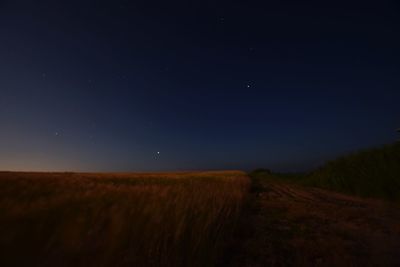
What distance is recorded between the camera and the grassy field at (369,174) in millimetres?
9148

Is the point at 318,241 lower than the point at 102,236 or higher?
lower

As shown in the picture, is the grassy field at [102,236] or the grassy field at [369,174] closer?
the grassy field at [102,236]

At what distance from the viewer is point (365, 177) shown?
10727 millimetres

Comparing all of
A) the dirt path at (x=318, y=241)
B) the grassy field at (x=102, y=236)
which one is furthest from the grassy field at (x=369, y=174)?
the grassy field at (x=102, y=236)

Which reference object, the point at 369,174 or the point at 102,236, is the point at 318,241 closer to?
the point at 102,236

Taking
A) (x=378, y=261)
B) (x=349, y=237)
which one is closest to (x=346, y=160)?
(x=349, y=237)

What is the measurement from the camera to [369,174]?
34.7ft

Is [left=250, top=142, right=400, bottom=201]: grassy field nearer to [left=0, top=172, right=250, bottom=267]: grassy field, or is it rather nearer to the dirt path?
the dirt path

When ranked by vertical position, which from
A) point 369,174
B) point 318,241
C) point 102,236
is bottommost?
point 318,241

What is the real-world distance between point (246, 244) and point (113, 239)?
1922 millimetres

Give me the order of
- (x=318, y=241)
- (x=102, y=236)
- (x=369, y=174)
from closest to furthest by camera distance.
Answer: (x=102, y=236), (x=318, y=241), (x=369, y=174)

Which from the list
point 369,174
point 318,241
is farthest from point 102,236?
point 369,174

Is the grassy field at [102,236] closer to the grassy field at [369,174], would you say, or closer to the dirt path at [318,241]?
the dirt path at [318,241]

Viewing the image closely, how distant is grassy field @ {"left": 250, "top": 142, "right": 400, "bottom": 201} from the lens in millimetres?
9148
